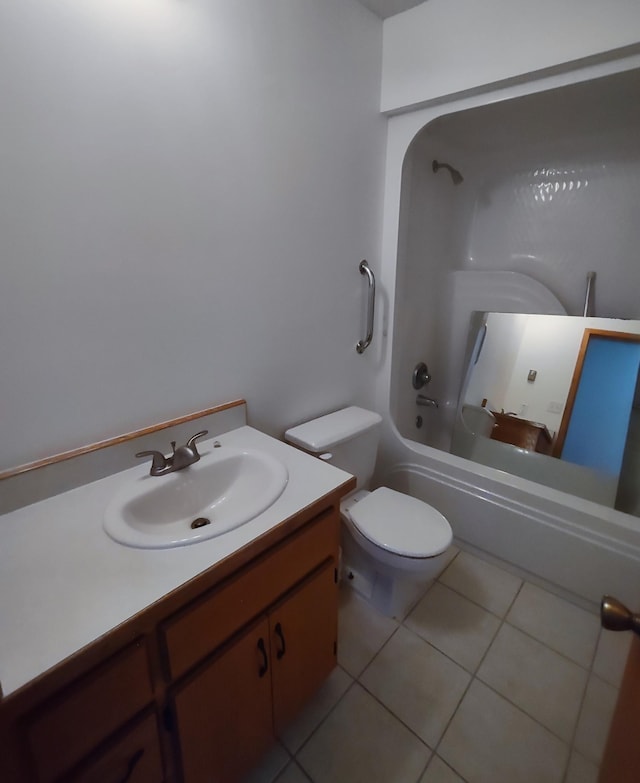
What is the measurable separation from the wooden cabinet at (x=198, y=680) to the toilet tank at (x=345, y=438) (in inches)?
17.8

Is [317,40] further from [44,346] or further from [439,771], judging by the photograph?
[439,771]

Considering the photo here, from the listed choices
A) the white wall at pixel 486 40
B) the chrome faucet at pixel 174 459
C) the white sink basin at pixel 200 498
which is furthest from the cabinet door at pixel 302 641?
the white wall at pixel 486 40

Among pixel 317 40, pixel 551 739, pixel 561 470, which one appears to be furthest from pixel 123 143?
pixel 561 470

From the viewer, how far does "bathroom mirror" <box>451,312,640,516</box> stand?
6.07 ft

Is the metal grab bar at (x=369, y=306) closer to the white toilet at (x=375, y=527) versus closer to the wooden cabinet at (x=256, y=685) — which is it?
the white toilet at (x=375, y=527)

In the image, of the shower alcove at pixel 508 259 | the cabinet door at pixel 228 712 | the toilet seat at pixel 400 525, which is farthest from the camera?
the shower alcove at pixel 508 259

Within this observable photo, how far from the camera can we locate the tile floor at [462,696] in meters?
1.11

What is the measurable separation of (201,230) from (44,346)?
21.6 inches

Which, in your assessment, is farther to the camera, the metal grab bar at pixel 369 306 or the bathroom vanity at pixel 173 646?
the metal grab bar at pixel 369 306

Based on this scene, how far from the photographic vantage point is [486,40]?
4.34 ft

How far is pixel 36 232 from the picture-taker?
0.85m

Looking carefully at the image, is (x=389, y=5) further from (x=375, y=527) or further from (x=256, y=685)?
(x=256, y=685)

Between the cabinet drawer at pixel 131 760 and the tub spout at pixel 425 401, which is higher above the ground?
the tub spout at pixel 425 401

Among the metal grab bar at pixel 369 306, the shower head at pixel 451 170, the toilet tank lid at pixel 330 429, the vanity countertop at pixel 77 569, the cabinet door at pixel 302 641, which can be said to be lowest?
the cabinet door at pixel 302 641
